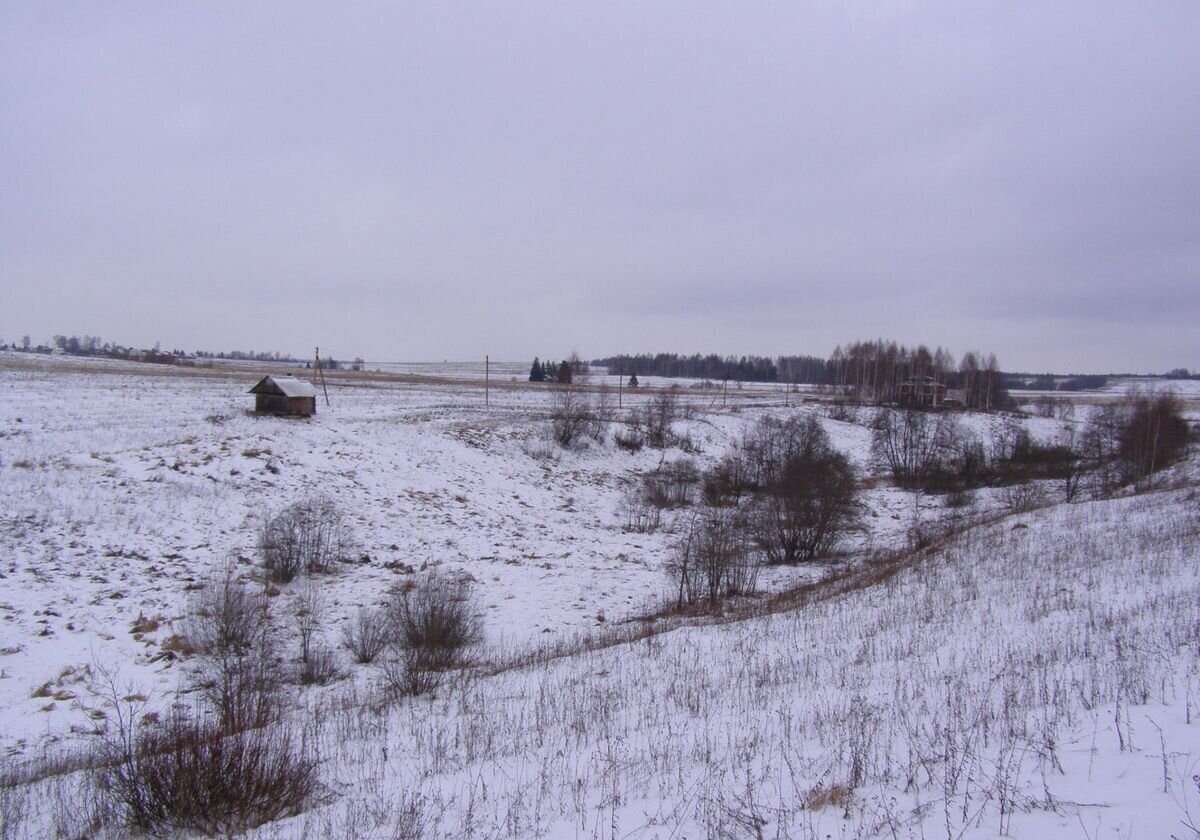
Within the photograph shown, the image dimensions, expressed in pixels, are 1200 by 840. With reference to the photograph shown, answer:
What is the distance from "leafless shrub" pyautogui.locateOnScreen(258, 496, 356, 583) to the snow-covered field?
89 centimetres

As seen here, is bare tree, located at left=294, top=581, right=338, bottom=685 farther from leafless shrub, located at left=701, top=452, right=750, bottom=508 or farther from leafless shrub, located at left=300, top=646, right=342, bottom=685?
leafless shrub, located at left=701, top=452, right=750, bottom=508

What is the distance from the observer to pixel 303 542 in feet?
57.6

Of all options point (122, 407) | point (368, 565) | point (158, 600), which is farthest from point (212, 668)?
point (122, 407)

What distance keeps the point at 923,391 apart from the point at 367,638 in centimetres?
9035

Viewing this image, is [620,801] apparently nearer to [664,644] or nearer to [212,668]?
[664,644]

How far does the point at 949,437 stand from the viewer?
48750mm

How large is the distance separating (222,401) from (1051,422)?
3294 inches

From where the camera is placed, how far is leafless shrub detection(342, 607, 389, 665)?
12125 millimetres

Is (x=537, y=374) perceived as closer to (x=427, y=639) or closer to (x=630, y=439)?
(x=630, y=439)

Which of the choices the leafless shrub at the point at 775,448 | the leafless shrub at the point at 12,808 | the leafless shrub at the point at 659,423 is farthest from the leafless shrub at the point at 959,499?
the leafless shrub at the point at 12,808

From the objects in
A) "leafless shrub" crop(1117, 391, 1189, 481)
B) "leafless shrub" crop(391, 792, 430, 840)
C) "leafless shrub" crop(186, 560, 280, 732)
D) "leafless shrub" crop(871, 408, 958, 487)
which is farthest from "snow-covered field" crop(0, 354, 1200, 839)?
"leafless shrub" crop(1117, 391, 1189, 481)

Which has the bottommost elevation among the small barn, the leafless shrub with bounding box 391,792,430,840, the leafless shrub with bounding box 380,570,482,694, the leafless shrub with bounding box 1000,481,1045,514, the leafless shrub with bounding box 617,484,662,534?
the leafless shrub with bounding box 617,484,662,534

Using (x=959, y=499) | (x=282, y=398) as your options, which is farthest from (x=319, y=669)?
(x=959, y=499)

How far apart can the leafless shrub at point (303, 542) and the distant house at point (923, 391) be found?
81420 mm
